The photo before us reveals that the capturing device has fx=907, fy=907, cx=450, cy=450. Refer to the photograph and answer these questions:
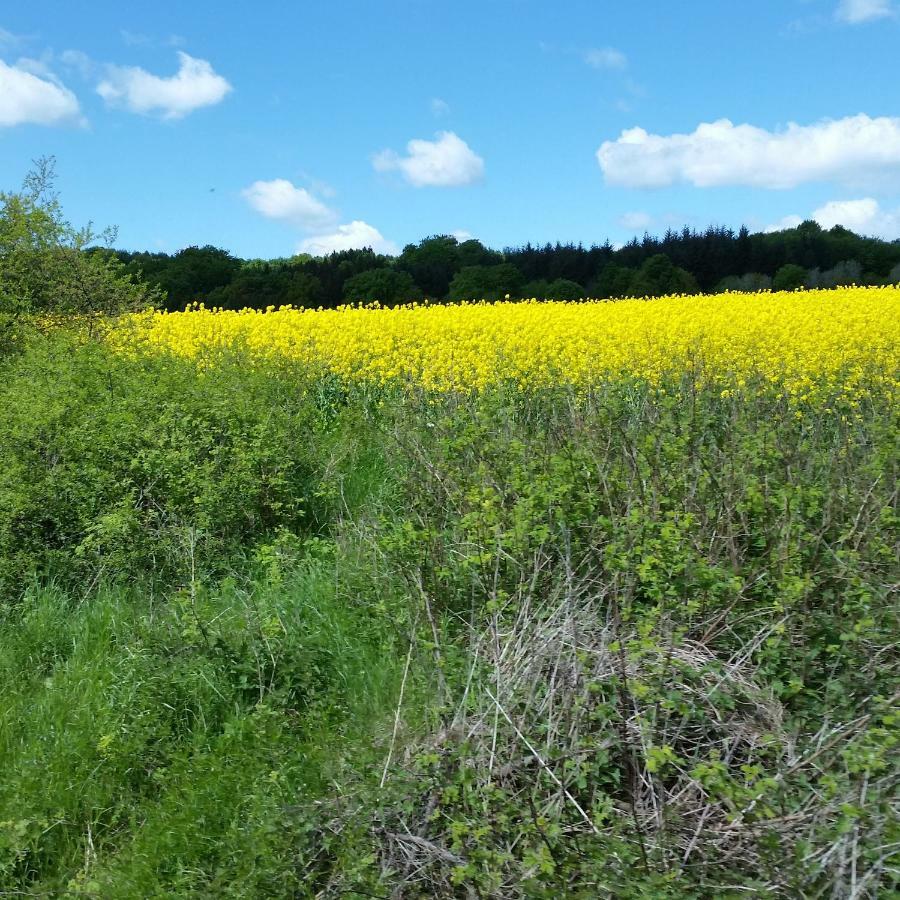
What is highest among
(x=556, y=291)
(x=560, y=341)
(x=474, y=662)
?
(x=556, y=291)

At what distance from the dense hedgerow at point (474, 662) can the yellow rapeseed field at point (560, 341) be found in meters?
3.33

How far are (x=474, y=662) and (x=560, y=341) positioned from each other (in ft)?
29.4

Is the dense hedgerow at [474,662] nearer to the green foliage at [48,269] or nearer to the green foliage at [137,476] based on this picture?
the green foliage at [137,476]

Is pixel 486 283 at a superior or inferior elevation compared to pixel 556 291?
superior

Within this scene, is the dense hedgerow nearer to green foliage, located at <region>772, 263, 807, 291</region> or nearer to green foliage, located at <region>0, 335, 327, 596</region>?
green foliage, located at <region>0, 335, 327, 596</region>

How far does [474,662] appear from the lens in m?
3.33

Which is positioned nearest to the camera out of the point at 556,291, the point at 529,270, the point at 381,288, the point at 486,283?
the point at 381,288

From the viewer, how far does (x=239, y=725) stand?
388cm

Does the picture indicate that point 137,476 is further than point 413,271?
No

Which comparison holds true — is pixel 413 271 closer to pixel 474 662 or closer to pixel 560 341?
pixel 560 341

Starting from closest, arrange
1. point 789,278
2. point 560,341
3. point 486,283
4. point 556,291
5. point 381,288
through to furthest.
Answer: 1. point 560,341
2. point 381,288
3. point 556,291
4. point 486,283
5. point 789,278

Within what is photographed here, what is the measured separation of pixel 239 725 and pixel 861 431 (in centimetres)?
396

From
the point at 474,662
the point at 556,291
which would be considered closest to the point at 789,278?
the point at 556,291

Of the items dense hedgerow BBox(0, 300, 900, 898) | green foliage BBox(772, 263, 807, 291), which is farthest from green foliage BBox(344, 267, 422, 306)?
dense hedgerow BBox(0, 300, 900, 898)
